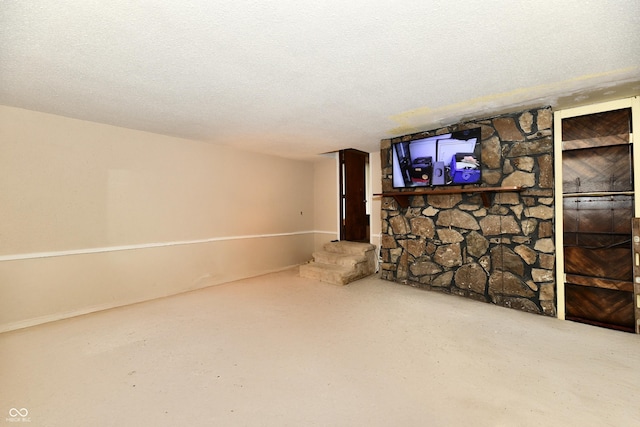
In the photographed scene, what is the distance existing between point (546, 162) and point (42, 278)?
573 cm

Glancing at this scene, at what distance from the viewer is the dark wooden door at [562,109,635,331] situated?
262cm

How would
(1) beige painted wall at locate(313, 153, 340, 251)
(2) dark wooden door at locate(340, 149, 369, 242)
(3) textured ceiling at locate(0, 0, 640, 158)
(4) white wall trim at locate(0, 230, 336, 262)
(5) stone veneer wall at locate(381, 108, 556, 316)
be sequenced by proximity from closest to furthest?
(3) textured ceiling at locate(0, 0, 640, 158)
(4) white wall trim at locate(0, 230, 336, 262)
(5) stone veneer wall at locate(381, 108, 556, 316)
(2) dark wooden door at locate(340, 149, 369, 242)
(1) beige painted wall at locate(313, 153, 340, 251)

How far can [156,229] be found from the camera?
3.76 meters

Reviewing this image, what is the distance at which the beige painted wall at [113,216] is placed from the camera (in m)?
2.80

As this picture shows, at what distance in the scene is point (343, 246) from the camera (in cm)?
490

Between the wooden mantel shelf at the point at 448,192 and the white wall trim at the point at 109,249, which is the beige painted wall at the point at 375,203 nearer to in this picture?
the wooden mantel shelf at the point at 448,192

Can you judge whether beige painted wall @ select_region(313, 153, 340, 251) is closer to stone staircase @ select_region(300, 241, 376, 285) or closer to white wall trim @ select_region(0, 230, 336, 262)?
stone staircase @ select_region(300, 241, 376, 285)

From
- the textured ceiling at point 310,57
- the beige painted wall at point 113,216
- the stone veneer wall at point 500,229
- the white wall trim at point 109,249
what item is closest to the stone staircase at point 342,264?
the stone veneer wall at point 500,229

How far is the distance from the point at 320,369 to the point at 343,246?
3.03 meters

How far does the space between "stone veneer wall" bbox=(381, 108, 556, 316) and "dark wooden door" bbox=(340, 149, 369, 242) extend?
1.25 metres

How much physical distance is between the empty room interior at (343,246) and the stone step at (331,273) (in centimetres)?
5

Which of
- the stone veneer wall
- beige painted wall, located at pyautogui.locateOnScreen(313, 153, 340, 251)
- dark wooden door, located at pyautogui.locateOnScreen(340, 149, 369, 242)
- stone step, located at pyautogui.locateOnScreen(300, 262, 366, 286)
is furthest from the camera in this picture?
beige painted wall, located at pyautogui.locateOnScreen(313, 153, 340, 251)

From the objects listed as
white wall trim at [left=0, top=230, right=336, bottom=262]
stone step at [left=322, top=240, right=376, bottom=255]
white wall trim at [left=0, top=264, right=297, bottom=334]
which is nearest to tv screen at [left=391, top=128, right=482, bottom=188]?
stone step at [left=322, top=240, right=376, bottom=255]

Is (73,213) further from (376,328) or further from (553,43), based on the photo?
(553,43)
